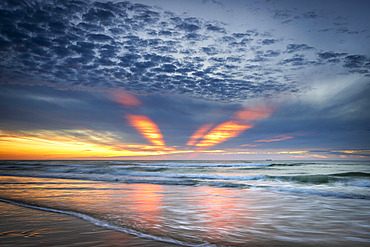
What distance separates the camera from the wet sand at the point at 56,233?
3.56 m

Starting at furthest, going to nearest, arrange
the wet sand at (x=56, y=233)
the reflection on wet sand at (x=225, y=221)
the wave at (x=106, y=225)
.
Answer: the reflection on wet sand at (x=225, y=221) → the wave at (x=106, y=225) → the wet sand at (x=56, y=233)

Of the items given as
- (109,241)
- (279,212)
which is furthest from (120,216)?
(279,212)

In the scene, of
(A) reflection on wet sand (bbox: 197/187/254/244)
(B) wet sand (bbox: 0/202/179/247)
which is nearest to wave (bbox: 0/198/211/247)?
(B) wet sand (bbox: 0/202/179/247)

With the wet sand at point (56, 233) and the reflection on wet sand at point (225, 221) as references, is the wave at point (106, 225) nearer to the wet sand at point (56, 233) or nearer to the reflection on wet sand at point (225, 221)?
the wet sand at point (56, 233)

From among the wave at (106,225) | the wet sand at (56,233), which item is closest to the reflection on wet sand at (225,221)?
the wave at (106,225)

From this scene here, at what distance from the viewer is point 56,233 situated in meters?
4.06

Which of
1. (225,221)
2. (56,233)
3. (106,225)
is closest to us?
(56,233)

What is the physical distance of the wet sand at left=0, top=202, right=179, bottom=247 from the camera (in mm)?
3561

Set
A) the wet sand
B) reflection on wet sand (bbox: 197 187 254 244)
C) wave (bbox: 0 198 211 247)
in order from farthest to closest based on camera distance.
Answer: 1. reflection on wet sand (bbox: 197 187 254 244)
2. wave (bbox: 0 198 211 247)
3. the wet sand

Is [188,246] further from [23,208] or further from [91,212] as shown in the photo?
[23,208]

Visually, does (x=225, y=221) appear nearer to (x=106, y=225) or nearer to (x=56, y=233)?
(x=106, y=225)

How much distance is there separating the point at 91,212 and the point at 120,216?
912mm

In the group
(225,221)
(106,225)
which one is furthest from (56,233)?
(225,221)

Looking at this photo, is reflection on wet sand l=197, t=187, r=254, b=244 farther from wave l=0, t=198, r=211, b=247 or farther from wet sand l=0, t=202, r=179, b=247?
wet sand l=0, t=202, r=179, b=247
